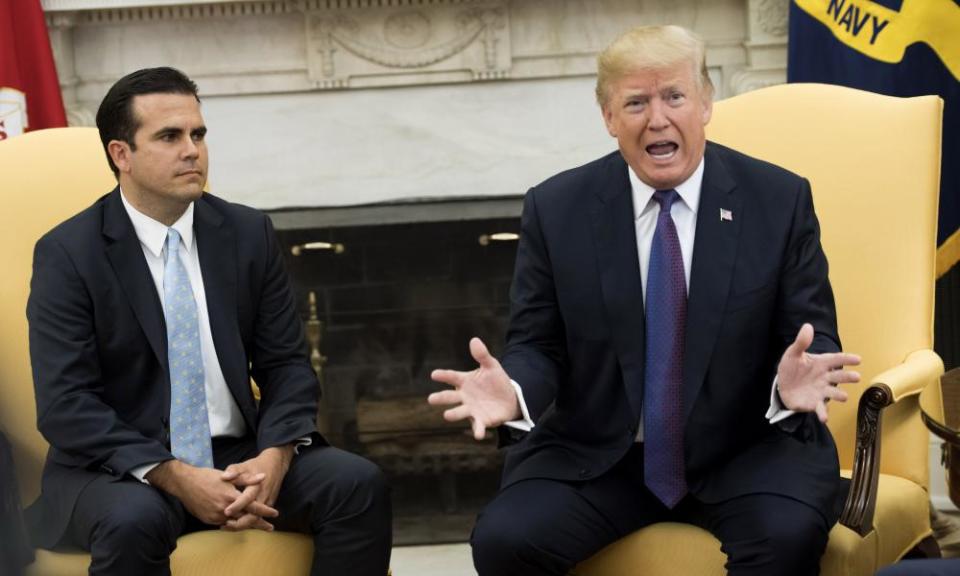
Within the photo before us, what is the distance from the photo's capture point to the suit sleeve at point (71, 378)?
2295 millimetres

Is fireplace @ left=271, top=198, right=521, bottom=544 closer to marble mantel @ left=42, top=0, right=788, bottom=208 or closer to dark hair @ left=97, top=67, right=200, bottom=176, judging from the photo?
marble mantel @ left=42, top=0, right=788, bottom=208

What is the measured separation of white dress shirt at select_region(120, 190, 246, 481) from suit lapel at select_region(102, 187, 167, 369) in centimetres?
2

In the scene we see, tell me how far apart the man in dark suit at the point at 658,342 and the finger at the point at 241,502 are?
37 cm

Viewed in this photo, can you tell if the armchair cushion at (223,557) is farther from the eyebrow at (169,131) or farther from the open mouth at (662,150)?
the open mouth at (662,150)

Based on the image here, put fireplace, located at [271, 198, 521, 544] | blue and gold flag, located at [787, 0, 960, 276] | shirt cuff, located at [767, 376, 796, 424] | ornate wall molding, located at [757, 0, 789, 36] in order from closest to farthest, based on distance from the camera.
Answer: shirt cuff, located at [767, 376, 796, 424], blue and gold flag, located at [787, 0, 960, 276], ornate wall molding, located at [757, 0, 789, 36], fireplace, located at [271, 198, 521, 544]

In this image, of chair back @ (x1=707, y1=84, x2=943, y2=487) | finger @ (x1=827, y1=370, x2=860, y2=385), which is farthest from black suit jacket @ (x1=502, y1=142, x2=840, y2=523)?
chair back @ (x1=707, y1=84, x2=943, y2=487)

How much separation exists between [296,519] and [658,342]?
0.67 m

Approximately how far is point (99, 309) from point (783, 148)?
1316 mm

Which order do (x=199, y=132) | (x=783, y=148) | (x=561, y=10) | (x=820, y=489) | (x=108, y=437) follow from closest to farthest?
(x=820, y=489), (x=108, y=437), (x=199, y=132), (x=783, y=148), (x=561, y=10)

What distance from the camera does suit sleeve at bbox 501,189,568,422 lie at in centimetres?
230

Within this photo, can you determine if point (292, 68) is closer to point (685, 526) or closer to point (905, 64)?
point (905, 64)

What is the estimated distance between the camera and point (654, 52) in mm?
2230

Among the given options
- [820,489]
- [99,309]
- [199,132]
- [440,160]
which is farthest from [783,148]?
[440,160]

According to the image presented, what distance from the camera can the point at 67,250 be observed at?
95.9 inches
